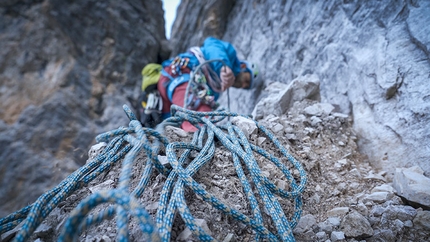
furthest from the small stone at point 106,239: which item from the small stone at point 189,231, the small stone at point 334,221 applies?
the small stone at point 334,221

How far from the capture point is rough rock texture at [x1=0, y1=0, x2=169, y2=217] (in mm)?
3020

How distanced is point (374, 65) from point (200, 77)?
1.18 meters

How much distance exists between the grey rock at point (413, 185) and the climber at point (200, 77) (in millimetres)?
1310

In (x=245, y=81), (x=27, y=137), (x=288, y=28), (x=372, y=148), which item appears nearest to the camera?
(x=372, y=148)

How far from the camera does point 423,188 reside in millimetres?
747

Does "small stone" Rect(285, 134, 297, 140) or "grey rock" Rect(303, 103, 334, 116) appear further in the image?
"grey rock" Rect(303, 103, 334, 116)

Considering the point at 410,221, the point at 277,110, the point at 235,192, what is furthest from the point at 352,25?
the point at 235,192

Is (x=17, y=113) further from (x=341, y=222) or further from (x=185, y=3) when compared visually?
(x=341, y=222)

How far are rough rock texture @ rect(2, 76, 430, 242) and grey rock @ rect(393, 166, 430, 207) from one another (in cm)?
3

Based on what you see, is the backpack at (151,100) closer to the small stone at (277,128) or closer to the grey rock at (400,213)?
the small stone at (277,128)

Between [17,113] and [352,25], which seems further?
[17,113]

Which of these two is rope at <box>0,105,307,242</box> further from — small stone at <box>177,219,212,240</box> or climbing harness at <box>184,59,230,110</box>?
climbing harness at <box>184,59,230,110</box>

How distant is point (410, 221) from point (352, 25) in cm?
111

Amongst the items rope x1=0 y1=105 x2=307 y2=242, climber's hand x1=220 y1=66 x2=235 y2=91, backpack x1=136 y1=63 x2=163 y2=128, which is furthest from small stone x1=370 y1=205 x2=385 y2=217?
backpack x1=136 y1=63 x2=163 y2=128
